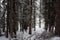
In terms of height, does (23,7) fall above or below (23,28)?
above

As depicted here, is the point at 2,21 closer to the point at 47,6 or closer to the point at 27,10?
the point at 27,10

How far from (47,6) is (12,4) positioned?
7.94 metres

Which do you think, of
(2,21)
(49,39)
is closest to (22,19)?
(2,21)

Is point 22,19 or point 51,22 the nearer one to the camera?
point 51,22

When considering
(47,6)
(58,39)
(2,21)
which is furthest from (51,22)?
(58,39)

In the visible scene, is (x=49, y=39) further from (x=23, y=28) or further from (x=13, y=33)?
(x=23, y=28)

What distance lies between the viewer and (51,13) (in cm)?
1886

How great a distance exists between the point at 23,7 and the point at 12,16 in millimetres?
7789

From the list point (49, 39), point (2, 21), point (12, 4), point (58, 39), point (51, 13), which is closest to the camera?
point (58, 39)

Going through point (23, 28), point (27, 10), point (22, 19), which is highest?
point (27, 10)

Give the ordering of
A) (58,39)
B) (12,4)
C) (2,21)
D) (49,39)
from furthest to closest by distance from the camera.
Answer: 1. (2,21)
2. (12,4)
3. (49,39)
4. (58,39)

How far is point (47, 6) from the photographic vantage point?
2003 centimetres

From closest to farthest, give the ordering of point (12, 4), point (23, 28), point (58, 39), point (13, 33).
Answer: point (58, 39) → point (13, 33) → point (12, 4) → point (23, 28)

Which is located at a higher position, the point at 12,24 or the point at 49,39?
the point at 12,24
